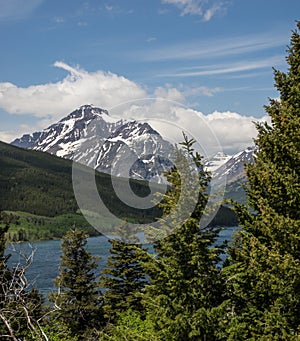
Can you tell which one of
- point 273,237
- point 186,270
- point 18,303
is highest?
point 273,237

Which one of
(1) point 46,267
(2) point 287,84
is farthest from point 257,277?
(1) point 46,267

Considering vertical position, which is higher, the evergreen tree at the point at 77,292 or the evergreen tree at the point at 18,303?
the evergreen tree at the point at 18,303

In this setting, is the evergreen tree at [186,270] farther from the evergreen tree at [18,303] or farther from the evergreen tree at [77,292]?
the evergreen tree at [77,292]

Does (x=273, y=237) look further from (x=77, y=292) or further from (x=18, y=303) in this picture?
(x=77, y=292)

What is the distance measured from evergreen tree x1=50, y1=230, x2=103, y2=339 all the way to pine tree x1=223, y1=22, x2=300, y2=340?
20.4 m

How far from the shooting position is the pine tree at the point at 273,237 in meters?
10.8

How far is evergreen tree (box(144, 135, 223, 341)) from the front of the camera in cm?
1223

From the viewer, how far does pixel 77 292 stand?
3247 cm

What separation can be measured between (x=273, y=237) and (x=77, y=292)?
24475 mm

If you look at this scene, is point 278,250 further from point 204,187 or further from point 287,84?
point 287,84

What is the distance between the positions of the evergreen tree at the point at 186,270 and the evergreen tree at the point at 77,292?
19052 mm

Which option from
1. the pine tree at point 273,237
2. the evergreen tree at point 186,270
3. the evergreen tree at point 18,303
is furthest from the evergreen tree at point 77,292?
the pine tree at point 273,237

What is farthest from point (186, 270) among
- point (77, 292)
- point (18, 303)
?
point (77, 292)

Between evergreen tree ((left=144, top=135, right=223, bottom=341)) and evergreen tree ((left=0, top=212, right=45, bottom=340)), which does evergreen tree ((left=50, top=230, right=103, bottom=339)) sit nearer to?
evergreen tree ((left=0, top=212, right=45, bottom=340))
